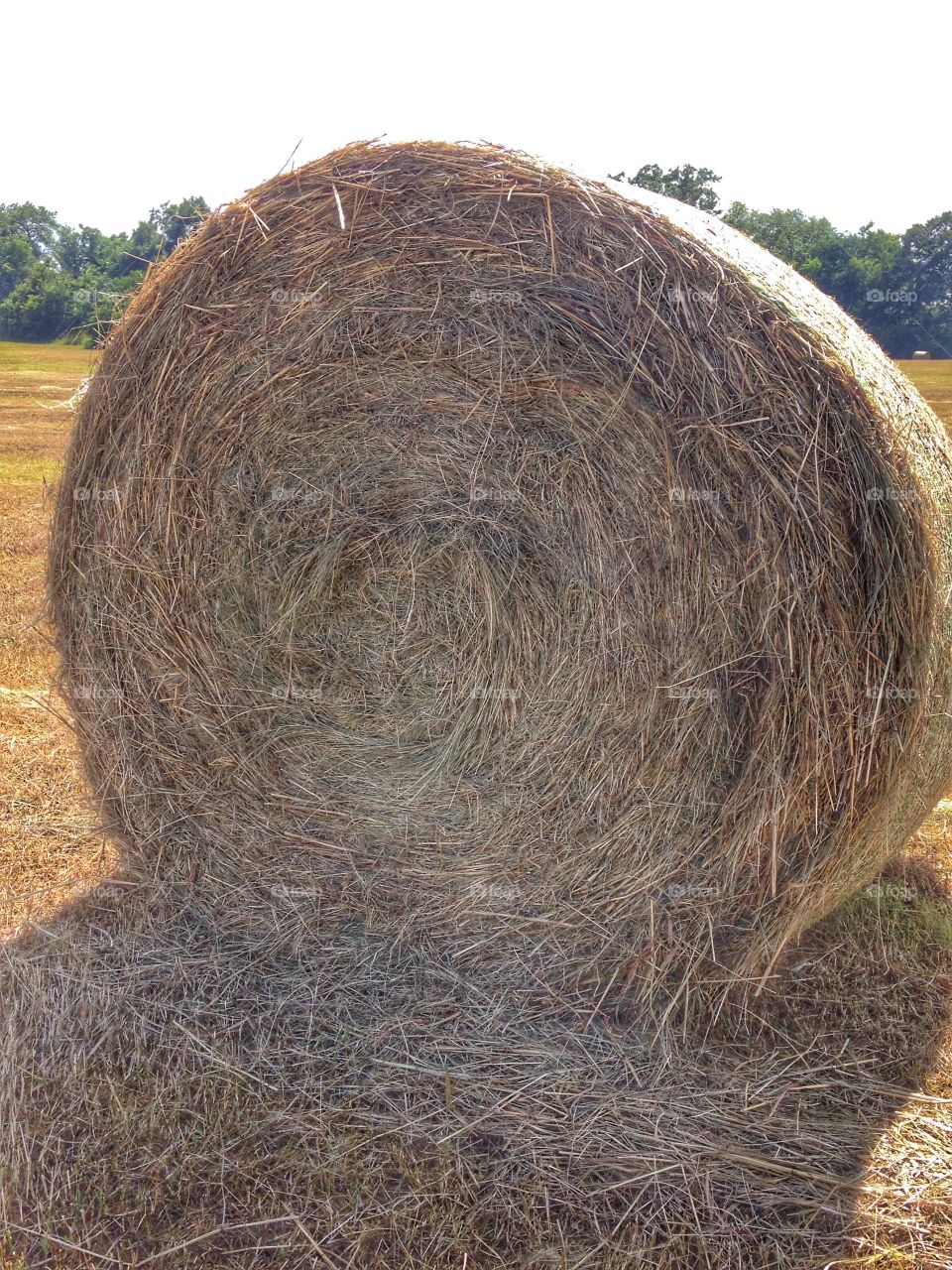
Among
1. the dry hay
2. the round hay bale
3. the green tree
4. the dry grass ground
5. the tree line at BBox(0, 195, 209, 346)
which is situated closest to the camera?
the dry grass ground

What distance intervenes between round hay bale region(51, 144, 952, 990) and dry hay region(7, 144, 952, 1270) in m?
0.01

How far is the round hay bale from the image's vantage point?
2787mm

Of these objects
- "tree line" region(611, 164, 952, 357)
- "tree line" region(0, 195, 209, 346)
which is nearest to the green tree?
"tree line" region(611, 164, 952, 357)

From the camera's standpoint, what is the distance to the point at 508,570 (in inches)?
135

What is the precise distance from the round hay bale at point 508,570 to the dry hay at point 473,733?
0.6 inches

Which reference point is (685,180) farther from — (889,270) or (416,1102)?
(416,1102)

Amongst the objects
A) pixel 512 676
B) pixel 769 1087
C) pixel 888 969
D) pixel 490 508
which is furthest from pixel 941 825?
pixel 490 508

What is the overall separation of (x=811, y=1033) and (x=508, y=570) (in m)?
1.82

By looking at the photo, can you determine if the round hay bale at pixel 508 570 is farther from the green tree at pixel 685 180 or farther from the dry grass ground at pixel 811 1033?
the green tree at pixel 685 180

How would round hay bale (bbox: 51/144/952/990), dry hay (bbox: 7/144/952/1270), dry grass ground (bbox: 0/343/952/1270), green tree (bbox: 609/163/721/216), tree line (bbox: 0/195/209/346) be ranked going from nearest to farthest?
Answer: 1. dry grass ground (bbox: 0/343/952/1270)
2. dry hay (bbox: 7/144/952/1270)
3. round hay bale (bbox: 51/144/952/990)
4. green tree (bbox: 609/163/721/216)
5. tree line (bbox: 0/195/209/346)

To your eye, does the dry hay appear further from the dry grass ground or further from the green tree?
the green tree

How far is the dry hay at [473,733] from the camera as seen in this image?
2.62 m

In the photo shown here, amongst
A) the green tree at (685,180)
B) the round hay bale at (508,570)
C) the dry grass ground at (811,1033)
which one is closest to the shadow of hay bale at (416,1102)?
the dry grass ground at (811,1033)

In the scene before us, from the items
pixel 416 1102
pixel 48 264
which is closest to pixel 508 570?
pixel 416 1102
